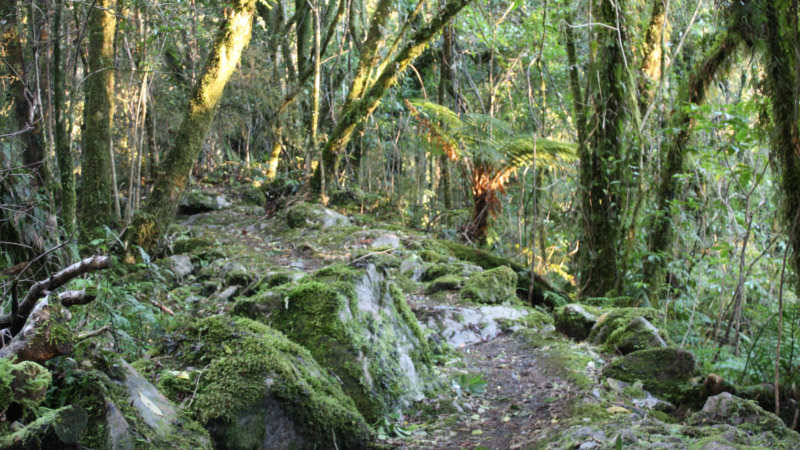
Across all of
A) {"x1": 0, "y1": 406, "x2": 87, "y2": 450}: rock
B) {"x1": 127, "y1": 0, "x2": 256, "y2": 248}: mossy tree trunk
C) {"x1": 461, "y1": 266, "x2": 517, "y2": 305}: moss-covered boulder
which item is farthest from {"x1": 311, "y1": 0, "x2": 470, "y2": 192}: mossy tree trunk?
{"x1": 0, "y1": 406, "x2": 87, "y2": 450}: rock

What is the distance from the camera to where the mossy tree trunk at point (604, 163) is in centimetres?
578

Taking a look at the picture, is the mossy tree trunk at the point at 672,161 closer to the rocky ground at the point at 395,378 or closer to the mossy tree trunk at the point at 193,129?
the rocky ground at the point at 395,378

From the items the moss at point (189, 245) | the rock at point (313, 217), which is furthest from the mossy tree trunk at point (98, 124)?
the rock at point (313, 217)

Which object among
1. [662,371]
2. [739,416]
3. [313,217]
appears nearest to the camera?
[739,416]

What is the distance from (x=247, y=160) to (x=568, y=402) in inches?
429

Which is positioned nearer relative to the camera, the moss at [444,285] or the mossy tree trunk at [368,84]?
the moss at [444,285]

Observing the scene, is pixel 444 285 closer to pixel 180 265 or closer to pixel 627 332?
pixel 627 332

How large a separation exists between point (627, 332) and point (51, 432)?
3700 mm

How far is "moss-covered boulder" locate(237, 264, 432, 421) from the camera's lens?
317 centimetres

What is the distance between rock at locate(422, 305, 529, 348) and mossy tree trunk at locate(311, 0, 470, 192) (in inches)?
166

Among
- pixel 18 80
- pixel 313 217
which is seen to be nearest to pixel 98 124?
pixel 18 80

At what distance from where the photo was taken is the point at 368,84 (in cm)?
969

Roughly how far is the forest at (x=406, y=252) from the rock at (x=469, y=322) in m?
0.03

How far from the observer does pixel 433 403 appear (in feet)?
11.3
